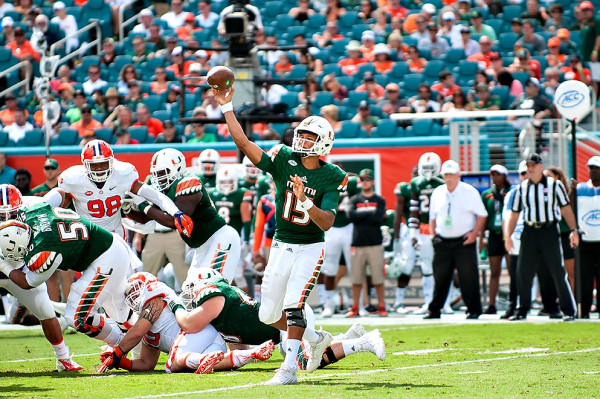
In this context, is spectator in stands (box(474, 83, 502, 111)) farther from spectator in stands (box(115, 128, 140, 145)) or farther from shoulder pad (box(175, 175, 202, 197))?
shoulder pad (box(175, 175, 202, 197))

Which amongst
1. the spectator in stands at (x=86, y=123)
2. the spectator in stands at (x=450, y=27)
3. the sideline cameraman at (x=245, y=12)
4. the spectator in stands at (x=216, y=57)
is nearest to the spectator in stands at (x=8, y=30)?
the spectator in stands at (x=86, y=123)

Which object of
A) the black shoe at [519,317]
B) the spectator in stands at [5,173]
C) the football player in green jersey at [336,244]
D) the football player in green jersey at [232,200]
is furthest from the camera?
the spectator in stands at [5,173]

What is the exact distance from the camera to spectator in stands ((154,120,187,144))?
52.3 feet

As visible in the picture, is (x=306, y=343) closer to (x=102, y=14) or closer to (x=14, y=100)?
(x=14, y=100)

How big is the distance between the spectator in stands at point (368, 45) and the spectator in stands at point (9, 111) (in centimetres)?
582

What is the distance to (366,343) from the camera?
7.37 meters

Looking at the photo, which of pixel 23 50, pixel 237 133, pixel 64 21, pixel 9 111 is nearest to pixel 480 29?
pixel 9 111

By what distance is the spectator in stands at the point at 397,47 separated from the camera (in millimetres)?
17156

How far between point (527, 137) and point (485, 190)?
3.60ft

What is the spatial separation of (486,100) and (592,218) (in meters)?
3.53

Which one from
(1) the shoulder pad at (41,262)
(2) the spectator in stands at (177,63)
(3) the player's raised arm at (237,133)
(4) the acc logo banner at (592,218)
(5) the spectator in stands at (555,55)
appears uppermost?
(2) the spectator in stands at (177,63)

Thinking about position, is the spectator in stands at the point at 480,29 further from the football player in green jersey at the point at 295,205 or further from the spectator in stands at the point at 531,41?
the football player in green jersey at the point at 295,205

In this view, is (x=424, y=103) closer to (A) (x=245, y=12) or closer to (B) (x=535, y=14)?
(A) (x=245, y=12)

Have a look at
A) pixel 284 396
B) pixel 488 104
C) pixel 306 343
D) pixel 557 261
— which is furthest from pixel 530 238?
pixel 284 396
